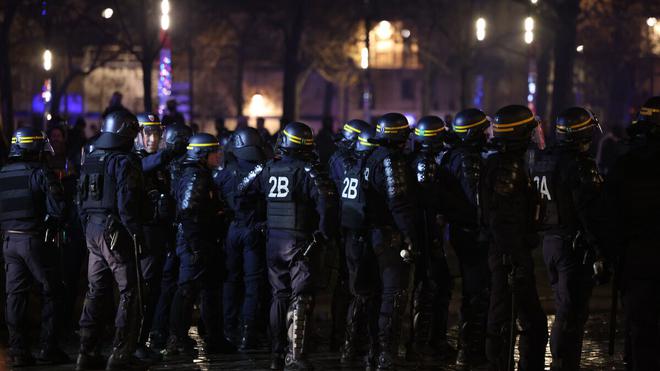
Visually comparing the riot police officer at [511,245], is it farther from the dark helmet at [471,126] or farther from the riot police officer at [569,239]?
the dark helmet at [471,126]

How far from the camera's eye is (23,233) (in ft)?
35.3

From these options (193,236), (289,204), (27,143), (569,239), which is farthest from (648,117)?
(27,143)

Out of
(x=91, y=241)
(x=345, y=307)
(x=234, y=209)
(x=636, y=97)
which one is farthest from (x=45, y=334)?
(x=636, y=97)

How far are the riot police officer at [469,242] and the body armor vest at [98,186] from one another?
10.6 feet

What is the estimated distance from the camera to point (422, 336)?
36.3 feet

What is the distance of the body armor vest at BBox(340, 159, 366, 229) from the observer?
1039 cm

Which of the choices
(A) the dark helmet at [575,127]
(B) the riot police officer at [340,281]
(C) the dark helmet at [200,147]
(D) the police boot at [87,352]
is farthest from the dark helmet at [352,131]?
(D) the police boot at [87,352]

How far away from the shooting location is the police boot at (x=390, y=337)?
33.5 feet

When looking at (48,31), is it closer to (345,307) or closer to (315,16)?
(315,16)

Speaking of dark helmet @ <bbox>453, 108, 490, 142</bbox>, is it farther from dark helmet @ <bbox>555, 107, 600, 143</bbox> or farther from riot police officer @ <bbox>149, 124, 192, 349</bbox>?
riot police officer @ <bbox>149, 124, 192, 349</bbox>

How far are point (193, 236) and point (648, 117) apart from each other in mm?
4675

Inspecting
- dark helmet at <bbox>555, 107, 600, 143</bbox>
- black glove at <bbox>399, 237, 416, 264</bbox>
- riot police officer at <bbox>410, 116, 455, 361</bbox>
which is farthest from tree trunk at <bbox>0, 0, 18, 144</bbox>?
dark helmet at <bbox>555, 107, 600, 143</bbox>

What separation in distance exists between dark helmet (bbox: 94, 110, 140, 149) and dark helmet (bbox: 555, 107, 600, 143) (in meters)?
3.88

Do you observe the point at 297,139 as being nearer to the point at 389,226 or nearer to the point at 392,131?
the point at 392,131
